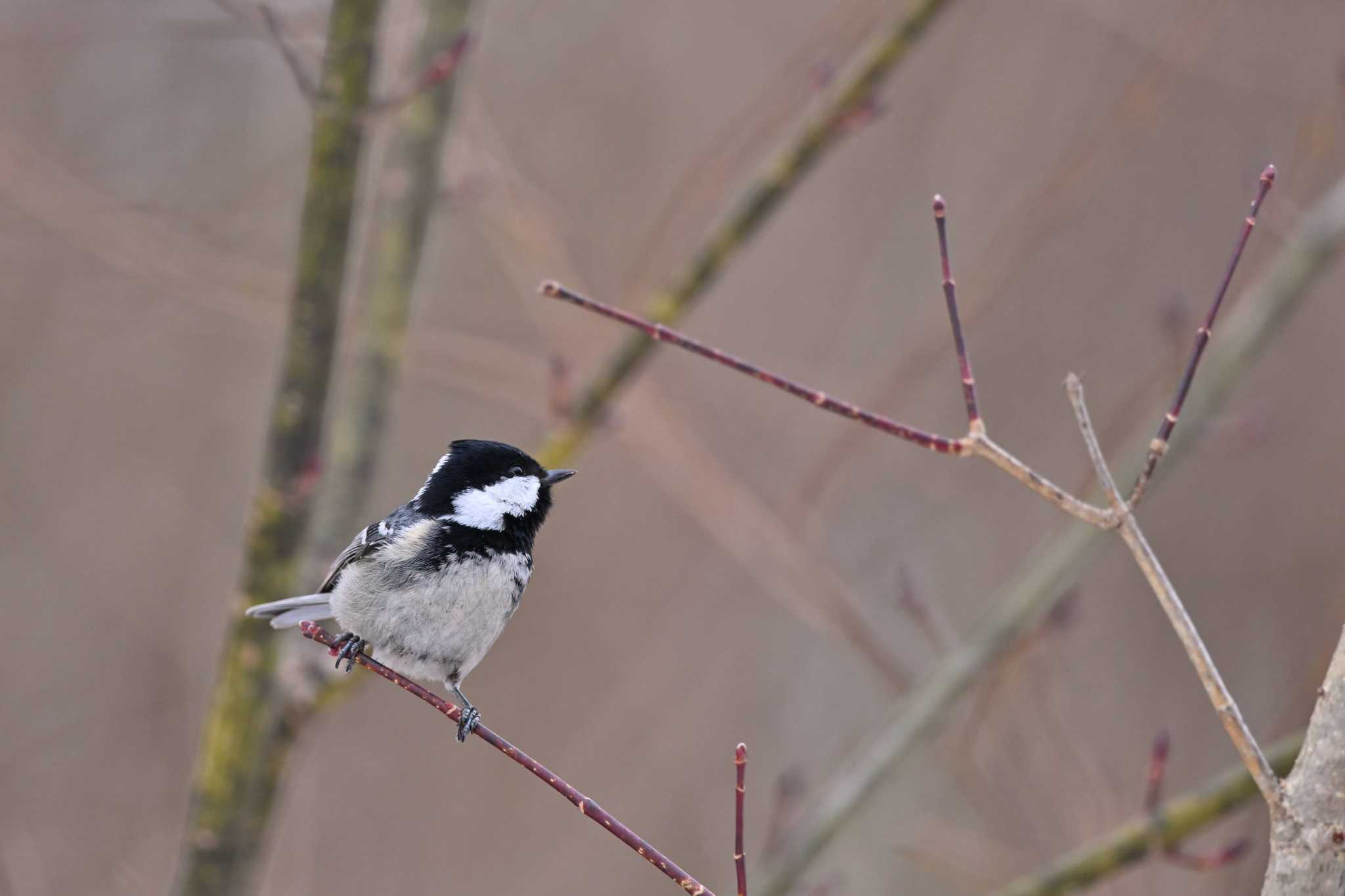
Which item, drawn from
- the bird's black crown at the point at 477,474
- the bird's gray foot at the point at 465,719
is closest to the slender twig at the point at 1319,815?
the bird's gray foot at the point at 465,719

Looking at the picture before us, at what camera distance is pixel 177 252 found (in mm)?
3697

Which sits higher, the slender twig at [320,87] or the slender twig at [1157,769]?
the slender twig at [320,87]

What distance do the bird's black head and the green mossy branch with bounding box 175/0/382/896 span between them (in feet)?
0.94

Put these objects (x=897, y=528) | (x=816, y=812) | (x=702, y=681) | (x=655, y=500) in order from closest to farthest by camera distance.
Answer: (x=816, y=812)
(x=897, y=528)
(x=702, y=681)
(x=655, y=500)

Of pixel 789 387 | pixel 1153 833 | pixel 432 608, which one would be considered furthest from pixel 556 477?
pixel 1153 833

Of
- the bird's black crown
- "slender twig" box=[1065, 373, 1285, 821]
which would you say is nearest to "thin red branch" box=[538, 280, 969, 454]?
"slender twig" box=[1065, 373, 1285, 821]

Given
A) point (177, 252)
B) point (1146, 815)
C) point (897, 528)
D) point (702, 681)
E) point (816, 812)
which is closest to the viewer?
point (1146, 815)

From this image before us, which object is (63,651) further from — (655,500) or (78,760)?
(655,500)

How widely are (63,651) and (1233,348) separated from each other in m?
5.32

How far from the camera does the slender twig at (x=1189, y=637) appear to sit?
1442 mm

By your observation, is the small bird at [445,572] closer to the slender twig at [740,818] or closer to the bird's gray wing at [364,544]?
the bird's gray wing at [364,544]

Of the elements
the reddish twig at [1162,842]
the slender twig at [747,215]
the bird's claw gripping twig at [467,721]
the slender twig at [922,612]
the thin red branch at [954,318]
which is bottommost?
the reddish twig at [1162,842]

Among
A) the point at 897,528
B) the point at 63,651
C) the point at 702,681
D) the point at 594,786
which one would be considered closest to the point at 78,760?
the point at 63,651

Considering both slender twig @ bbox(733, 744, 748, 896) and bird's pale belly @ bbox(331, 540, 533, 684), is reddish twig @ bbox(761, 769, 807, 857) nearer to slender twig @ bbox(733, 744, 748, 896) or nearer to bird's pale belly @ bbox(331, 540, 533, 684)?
bird's pale belly @ bbox(331, 540, 533, 684)
